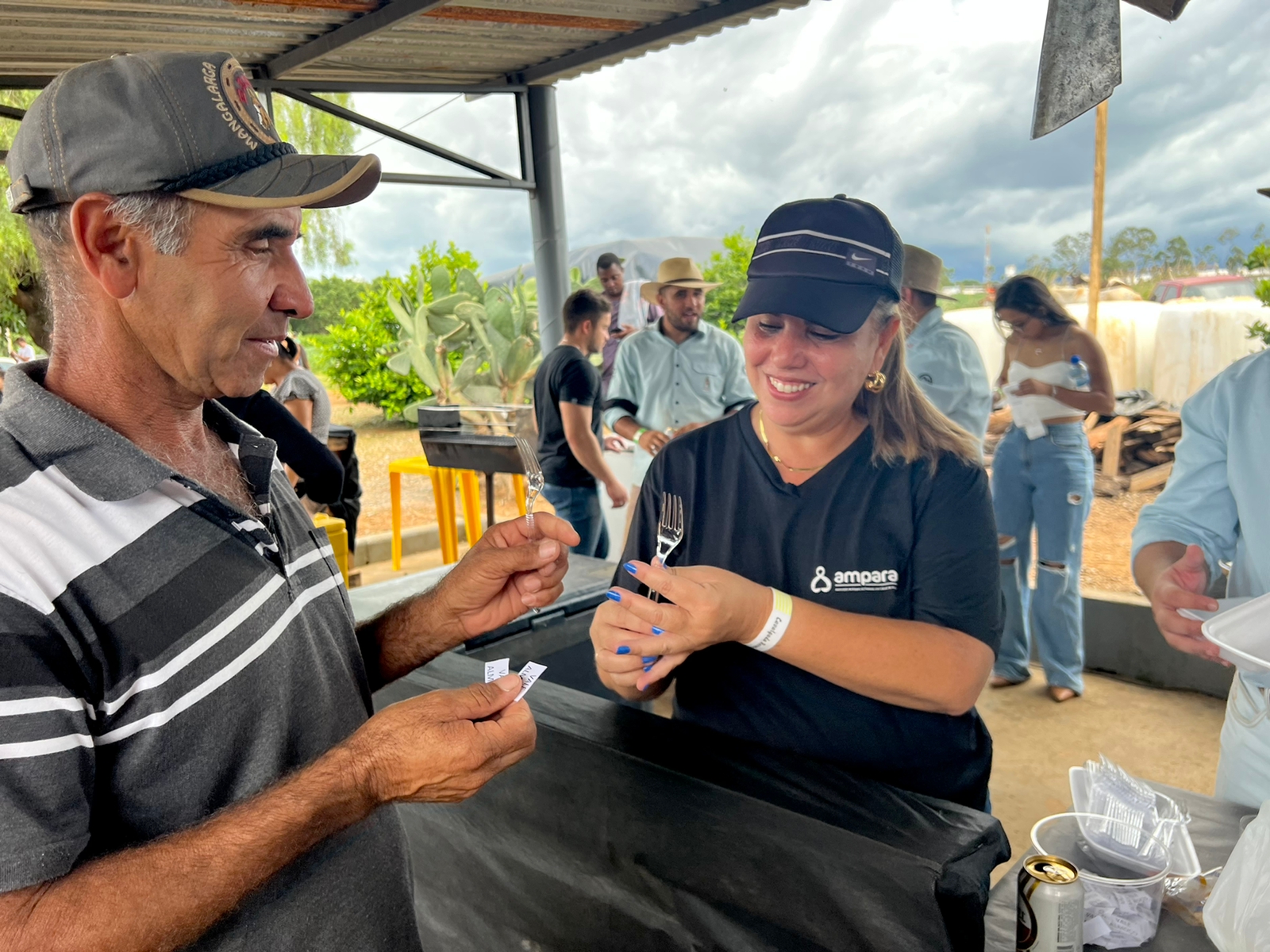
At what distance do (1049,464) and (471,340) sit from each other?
7.13 metres

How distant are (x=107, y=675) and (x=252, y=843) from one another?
→ 229 millimetres

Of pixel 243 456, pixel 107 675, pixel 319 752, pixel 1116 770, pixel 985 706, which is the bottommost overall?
pixel 985 706

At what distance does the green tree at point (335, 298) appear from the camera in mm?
13141

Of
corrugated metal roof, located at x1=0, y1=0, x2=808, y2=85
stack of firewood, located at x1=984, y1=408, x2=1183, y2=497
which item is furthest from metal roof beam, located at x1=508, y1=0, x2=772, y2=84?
Result: stack of firewood, located at x1=984, y1=408, x2=1183, y2=497

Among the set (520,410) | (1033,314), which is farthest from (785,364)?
(520,410)

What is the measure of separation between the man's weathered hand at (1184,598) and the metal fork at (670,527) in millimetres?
836

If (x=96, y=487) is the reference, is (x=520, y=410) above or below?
below

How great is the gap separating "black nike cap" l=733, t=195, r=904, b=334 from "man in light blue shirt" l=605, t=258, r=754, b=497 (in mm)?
2949

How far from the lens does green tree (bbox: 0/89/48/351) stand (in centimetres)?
280

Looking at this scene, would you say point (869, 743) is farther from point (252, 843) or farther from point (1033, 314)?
point (1033, 314)

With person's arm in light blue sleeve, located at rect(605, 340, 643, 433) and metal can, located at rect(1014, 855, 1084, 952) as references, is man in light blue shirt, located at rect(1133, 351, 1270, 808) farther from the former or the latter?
person's arm in light blue sleeve, located at rect(605, 340, 643, 433)

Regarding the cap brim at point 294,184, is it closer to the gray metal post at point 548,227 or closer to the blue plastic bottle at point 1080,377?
the blue plastic bottle at point 1080,377

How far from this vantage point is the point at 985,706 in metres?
4.16

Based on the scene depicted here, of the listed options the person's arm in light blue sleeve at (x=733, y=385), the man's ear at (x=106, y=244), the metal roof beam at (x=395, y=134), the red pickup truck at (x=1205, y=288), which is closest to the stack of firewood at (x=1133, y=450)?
the red pickup truck at (x=1205, y=288)
